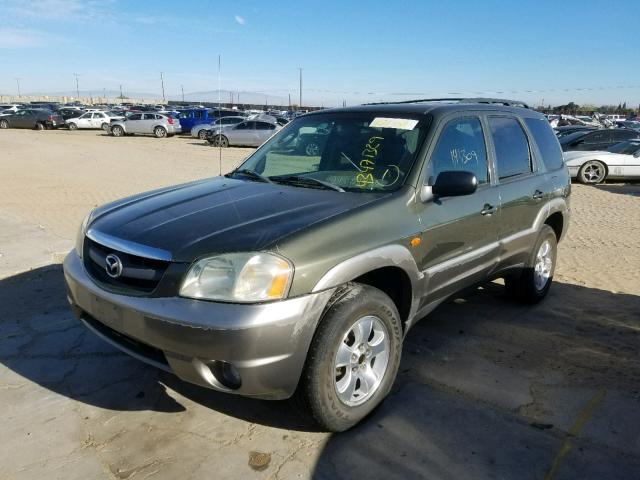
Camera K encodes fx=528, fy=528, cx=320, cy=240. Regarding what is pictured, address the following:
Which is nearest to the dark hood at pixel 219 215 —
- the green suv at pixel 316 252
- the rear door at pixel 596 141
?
the green suv at pixel 316 252

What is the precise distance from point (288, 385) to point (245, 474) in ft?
1.64

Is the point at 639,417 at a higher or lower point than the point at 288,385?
lower

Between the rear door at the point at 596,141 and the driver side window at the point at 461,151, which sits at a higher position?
the driver side window at the point at 461,151

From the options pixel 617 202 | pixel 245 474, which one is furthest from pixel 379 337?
pixel 617 202

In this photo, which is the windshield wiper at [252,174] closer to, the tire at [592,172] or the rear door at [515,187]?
the rear door at [515,187]

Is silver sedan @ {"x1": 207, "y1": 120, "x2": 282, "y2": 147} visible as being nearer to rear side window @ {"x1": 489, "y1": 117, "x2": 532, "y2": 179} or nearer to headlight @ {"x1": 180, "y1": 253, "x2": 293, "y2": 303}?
rear side window @ {"x1": 489, "y1": 117, "x2": 532, "y2": 179}

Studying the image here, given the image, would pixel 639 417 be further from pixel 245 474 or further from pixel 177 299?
pixel 177 299

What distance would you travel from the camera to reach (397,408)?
10.6 feet

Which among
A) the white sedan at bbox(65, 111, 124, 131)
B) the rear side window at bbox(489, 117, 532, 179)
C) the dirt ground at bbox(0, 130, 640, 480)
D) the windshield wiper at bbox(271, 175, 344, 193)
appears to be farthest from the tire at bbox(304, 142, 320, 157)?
the white sedan at bbox(65, 111, 124, 131)

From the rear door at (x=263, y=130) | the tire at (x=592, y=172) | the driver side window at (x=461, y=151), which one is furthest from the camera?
the rear door at (x=263, y=130)

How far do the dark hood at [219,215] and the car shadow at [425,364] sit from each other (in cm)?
94

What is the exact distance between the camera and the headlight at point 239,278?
2.50 m

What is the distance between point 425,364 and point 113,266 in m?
2.26

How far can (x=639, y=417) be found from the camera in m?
3.19
